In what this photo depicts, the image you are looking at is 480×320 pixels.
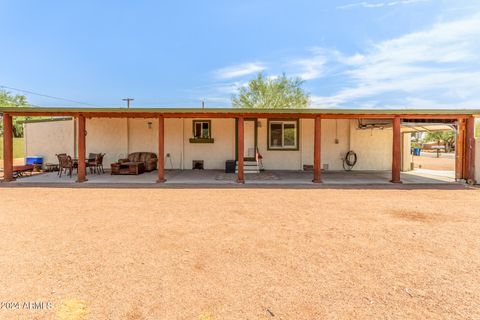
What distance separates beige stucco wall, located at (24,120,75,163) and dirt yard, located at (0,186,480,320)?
340 inches

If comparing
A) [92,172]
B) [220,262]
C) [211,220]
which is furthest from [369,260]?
[92,172]

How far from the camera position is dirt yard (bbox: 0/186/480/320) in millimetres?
2504

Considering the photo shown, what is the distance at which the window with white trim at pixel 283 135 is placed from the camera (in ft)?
45.3

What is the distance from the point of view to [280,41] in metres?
20.2

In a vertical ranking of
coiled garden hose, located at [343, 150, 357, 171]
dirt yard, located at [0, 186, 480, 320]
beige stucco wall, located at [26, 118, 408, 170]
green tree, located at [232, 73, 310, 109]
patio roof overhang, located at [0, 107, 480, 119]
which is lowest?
→ dirt yard, located at [0, 186, 480, 320]

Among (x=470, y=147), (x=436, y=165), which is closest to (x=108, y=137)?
(x=470, y=147)

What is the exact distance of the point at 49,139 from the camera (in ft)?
47.1

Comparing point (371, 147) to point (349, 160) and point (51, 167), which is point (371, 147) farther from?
point (51, 167)

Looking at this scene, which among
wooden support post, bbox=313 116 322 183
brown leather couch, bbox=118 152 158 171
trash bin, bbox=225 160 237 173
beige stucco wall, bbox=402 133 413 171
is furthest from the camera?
beige stucco wall, bbox=402 133 413 171

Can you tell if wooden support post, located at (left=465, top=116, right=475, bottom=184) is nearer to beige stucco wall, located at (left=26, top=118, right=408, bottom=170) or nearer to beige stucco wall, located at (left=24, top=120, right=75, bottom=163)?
beige stucco wall, located at (left=26, top=118, right=408, bottom=170)

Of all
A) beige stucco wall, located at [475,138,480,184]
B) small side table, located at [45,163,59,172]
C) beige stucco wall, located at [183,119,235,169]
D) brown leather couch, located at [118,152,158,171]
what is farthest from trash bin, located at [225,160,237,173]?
beige stucco wall, located at [475,138,480,184]

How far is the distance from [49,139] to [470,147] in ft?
60.2

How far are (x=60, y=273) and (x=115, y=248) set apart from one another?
80 cm

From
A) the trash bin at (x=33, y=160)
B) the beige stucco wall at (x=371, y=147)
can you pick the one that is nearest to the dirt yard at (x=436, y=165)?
the beige stucco wall at (x=371, y=147)
